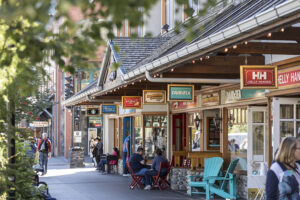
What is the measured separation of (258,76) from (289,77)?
1.18 m

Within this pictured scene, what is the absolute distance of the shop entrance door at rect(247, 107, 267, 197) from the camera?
539 inches

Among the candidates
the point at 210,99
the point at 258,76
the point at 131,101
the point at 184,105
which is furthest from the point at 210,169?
the point at 131,101

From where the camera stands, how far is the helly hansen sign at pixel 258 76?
1023 centimetres

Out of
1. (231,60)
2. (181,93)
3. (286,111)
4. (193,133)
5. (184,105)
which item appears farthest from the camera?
(193,133)

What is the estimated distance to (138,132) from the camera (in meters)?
23.5

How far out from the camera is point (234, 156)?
15.2 meters

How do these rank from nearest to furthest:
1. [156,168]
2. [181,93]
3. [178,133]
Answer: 1. [181,93]
2. [156,168]
3. [178,133]

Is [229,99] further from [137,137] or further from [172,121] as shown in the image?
[137,137]

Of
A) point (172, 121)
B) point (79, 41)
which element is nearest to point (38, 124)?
point (172, 121)

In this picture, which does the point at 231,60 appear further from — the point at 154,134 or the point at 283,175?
the point at 154,134

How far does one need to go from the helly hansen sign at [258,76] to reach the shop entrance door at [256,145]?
3358 millimetres

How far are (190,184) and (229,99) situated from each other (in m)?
2.34

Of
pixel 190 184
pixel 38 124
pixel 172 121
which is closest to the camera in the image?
pixel 190 184

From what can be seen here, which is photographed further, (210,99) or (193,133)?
(193,133)
